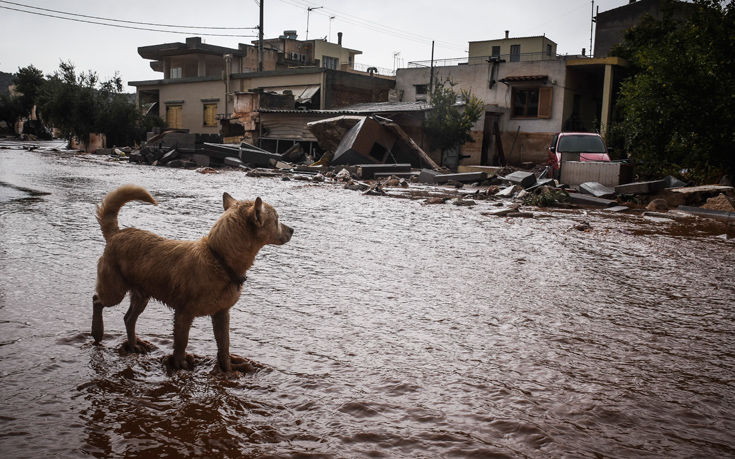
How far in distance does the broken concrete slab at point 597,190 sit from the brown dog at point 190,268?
1364 cm

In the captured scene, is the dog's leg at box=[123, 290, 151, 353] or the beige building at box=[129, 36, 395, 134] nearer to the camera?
the dog's leg at box=[123, 290, 151, 353]

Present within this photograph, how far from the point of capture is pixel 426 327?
4.16 m

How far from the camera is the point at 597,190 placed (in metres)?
15.1

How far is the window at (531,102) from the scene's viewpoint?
101 ft

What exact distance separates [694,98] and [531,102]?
18038 mm

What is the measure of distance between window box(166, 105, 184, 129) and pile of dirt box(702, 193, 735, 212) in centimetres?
3902

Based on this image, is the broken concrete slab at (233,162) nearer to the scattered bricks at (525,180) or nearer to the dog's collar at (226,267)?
the scattered bricks at (525,180)

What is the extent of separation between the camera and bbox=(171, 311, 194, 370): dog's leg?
118 inches

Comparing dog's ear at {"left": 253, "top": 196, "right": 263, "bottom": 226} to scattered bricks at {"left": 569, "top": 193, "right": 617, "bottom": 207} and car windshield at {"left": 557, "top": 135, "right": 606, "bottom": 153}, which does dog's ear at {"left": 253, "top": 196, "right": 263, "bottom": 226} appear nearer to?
scattered bricks at {"left": 569, "top": 193, "right": 617, "bottom": 207}

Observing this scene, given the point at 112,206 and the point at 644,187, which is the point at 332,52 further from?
the point at 112,206

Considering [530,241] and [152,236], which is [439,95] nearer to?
[530,241]

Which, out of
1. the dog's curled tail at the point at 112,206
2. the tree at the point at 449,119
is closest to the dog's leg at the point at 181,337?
the dog's curled tail at the point at 112,206

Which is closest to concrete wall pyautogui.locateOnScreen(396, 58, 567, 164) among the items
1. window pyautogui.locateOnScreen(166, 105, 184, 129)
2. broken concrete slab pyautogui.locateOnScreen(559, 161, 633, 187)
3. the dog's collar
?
broken concrete slab pyautogui.locateOnScreen(559, 161, 633, 187)

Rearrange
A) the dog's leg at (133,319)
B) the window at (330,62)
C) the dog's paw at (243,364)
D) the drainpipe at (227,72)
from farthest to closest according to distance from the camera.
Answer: the window at (330,62) → the drainpipe at (227,72) → the dog's leg at (133,319) → the dog's paw at (243,364)
